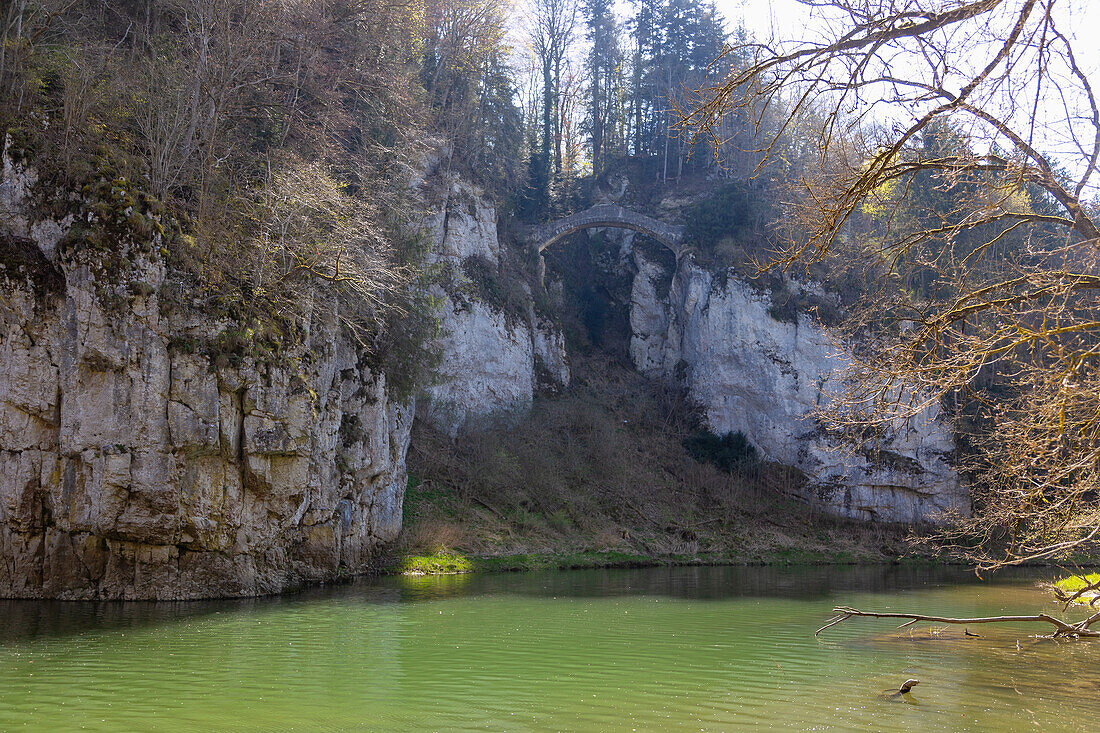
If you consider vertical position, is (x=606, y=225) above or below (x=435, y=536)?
above

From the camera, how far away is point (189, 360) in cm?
1425

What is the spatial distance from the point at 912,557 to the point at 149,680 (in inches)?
1104

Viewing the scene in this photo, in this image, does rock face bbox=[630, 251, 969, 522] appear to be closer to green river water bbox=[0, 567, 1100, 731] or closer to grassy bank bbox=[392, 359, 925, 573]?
grassy bank bbox=[392, 359, 925, 573]

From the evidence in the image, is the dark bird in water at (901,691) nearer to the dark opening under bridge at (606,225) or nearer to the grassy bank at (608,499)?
the grassy bank at (608,499)

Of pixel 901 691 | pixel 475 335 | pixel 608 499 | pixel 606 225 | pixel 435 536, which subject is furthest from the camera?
pixel 606 225

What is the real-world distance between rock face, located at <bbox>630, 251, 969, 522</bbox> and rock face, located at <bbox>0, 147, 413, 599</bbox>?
2261 cm

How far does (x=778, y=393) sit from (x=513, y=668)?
87.5 feet

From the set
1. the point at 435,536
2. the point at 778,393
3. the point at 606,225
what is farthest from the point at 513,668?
the point at 606,225

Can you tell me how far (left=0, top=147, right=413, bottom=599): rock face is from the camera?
1345 centimetres

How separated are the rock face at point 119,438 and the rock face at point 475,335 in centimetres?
1229

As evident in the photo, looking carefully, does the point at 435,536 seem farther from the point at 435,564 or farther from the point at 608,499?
the point at 608,499

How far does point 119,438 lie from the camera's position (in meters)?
13.6

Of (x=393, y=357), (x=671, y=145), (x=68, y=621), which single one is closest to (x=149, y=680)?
(x=68, y=621)

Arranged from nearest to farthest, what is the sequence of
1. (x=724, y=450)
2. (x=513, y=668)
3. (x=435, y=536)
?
(x=513, y=668)
(x=435, y=536)
(x=724, y=450)
